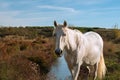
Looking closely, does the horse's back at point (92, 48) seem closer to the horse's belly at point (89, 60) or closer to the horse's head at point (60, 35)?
the horse's belly at point (89, 60)

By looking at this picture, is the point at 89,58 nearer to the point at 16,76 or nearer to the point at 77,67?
the point at 77,67

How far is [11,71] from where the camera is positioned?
30.7ft

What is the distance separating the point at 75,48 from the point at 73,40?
0.18m

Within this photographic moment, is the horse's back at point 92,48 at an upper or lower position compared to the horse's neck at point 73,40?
lower

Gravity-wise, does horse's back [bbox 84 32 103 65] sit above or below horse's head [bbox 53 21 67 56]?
below

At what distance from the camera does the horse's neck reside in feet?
19.6

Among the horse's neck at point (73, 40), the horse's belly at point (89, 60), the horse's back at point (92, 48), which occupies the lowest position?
the horse's belly at point (89, 60)

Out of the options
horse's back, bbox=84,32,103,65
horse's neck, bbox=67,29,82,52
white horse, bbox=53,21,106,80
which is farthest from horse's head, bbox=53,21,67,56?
horse's back, bbox=84,32,103,65

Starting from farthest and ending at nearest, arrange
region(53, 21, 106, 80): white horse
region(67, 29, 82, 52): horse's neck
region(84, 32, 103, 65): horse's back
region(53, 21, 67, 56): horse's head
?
region(84, 32, 103, 65): horse's back, region(67, 29, 82, 52): horse's neck, region(53, 21, 106, 80): white horse, region(53, 21, 67, 56): horse's head

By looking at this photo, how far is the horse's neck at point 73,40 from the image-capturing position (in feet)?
19.6

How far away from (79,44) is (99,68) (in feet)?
7.42

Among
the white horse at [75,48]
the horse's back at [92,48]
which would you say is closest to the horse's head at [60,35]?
the white horse at [75,48]

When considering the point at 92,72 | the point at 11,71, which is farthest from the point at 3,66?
the point at 92,72

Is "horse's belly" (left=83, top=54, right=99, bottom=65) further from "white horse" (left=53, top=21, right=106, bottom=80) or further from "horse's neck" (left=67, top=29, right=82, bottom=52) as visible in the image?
"horse's neck" (left=67, top=29, right=82, bottom=52)
